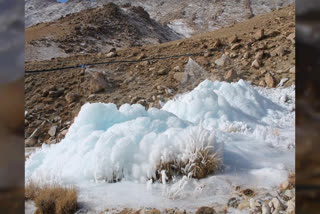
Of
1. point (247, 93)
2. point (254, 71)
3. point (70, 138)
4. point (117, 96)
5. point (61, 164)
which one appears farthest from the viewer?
point (254, 71)

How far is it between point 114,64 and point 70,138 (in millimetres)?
2265

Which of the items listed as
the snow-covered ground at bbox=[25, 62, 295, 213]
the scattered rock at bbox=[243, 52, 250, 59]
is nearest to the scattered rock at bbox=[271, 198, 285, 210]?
the snow-covered ground at bbox=[25, 62, 295, 213]

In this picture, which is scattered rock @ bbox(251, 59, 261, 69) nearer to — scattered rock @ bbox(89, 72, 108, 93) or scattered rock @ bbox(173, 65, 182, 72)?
scattered rock @ bbox(173, 65, 182, 72)

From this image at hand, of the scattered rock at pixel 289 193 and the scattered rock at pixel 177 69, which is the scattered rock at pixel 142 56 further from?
the scattered rock at pixel 289 193

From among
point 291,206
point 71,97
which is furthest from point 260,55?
point 291,206

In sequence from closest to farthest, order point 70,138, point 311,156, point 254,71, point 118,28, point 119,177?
point 311,156 → point 119,177 → point 70,138 → point 254,71 → point 118,28

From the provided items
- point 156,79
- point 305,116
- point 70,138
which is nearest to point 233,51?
point 156,79

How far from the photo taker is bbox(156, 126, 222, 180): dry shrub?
1204mm

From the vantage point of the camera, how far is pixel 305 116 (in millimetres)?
767

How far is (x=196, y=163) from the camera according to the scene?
121 centimetres

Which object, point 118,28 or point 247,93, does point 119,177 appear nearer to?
point 247,93

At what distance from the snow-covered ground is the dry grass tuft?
6 cm

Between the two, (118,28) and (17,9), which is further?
(118,28)

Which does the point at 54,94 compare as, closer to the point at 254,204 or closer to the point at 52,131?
the point at 52,131
